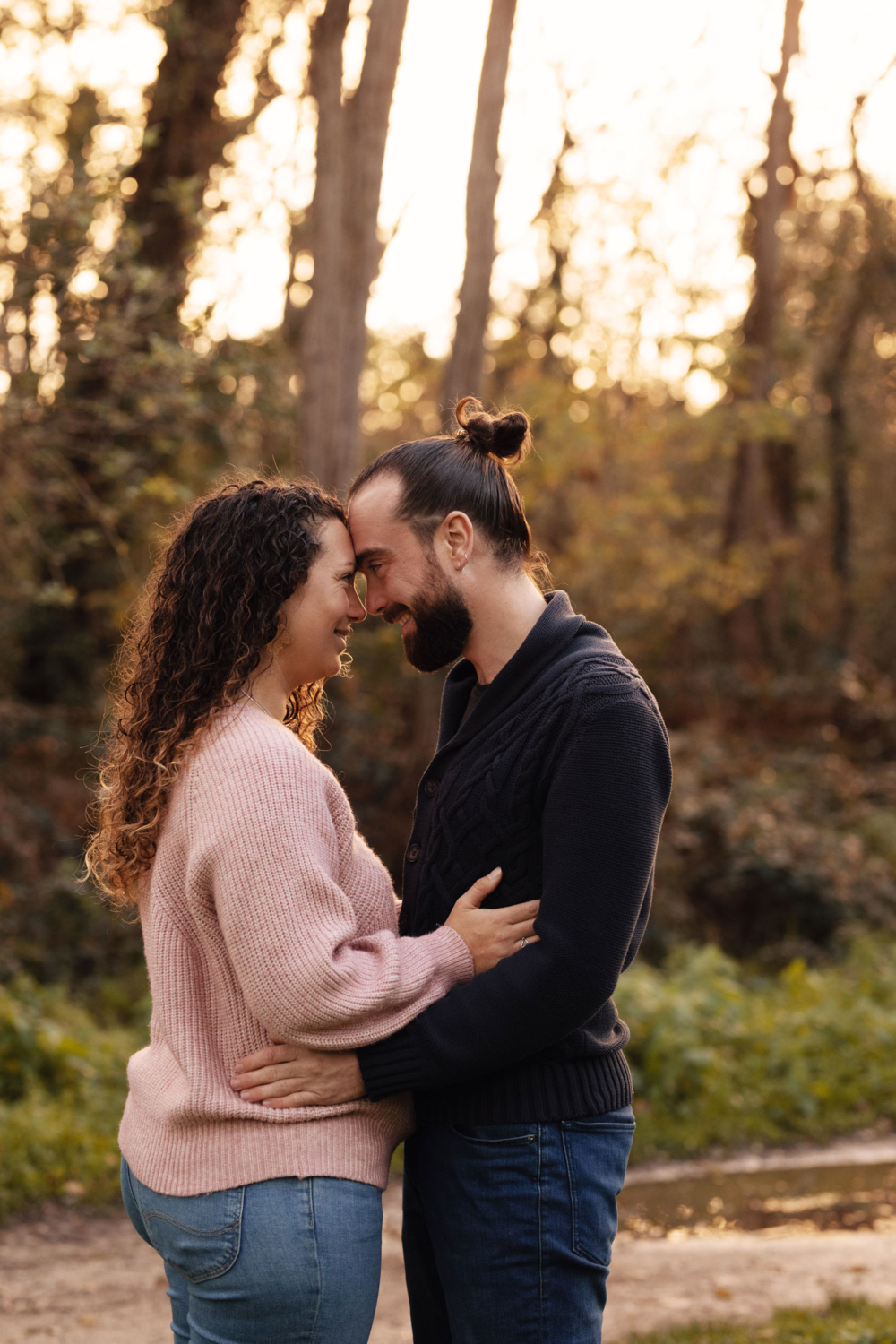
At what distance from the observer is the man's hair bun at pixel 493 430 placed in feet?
8.34

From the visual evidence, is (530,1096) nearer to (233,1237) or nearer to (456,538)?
(233,1237)

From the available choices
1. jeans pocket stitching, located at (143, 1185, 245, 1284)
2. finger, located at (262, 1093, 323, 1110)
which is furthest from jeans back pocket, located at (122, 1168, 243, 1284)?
finger, located at (262, 1093, 323, 1110)

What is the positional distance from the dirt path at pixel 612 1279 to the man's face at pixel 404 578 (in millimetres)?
3112

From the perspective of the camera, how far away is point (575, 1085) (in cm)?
218

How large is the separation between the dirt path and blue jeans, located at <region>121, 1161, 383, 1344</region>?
273cm

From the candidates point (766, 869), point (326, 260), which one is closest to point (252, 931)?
point (326, 260)

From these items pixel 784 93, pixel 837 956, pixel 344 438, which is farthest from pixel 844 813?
pixel 784 93

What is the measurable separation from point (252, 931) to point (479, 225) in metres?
9.36

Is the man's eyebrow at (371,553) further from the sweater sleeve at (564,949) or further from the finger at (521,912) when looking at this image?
the finger at (521,912)

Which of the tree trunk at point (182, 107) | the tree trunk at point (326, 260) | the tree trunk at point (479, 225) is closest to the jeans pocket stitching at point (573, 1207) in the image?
the tree trunk at point (326, 260)

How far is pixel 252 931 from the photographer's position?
1.94 metres

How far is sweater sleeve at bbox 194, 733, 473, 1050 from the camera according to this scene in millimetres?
1935

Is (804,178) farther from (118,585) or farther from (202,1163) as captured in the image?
(202,1163)

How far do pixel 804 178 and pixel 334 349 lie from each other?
12973 millimetres
